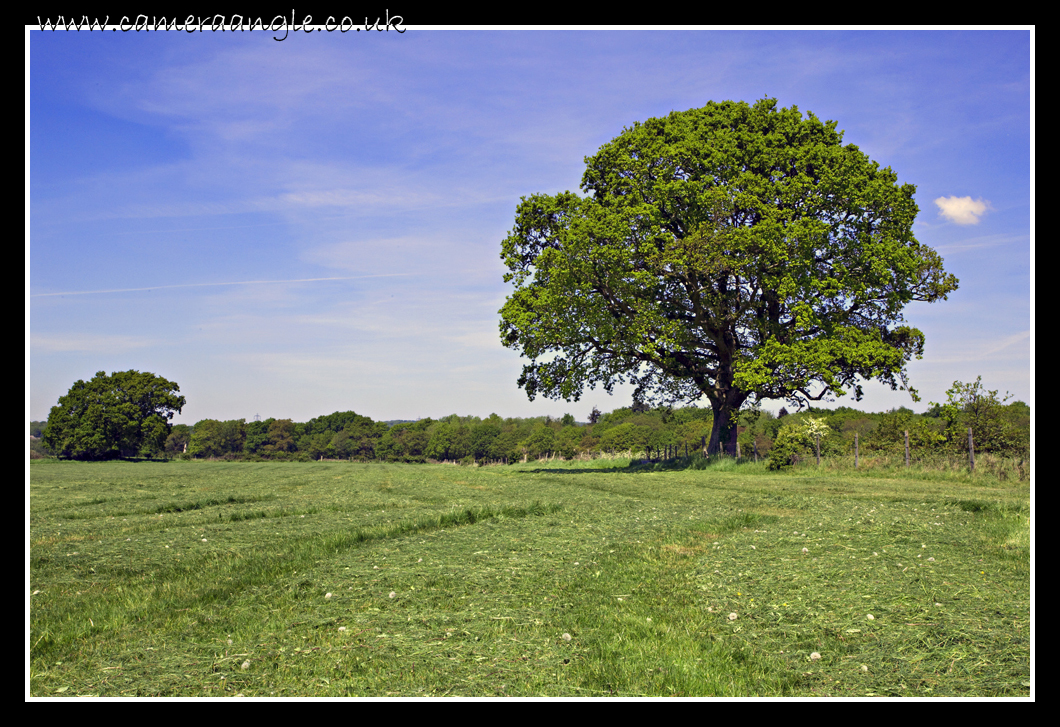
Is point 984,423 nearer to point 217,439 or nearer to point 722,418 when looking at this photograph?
point 722,418

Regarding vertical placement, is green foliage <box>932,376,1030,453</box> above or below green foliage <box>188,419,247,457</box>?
above

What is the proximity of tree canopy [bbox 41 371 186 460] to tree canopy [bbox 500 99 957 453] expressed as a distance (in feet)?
193

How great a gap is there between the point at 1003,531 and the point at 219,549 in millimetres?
12357

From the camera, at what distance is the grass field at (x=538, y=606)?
4.59 metres

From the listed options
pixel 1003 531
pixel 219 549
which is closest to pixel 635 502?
pixel 1003 531

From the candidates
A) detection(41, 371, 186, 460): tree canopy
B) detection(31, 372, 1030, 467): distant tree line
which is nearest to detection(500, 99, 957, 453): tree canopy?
detection(31, 372, 1030, 467): distant tree line

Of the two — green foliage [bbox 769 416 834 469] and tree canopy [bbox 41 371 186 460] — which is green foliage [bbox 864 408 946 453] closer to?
green foliage [bbox 769 416 834 469]

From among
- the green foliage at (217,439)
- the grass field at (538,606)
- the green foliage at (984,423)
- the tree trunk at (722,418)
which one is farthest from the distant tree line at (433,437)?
the grass field at (538,606)

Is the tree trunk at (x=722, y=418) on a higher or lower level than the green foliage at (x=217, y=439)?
higher

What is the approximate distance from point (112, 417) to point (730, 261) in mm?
69896

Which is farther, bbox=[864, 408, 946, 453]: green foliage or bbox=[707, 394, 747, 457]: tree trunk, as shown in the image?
bbox=[707, 394, 747, 457]: tree trunk

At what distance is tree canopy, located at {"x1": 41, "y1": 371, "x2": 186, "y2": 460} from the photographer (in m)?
70.3

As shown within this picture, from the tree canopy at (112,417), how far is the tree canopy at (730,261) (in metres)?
58.7

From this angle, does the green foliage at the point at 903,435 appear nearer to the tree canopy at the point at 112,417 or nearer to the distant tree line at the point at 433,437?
the distant tree line at the point at 433,437
